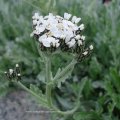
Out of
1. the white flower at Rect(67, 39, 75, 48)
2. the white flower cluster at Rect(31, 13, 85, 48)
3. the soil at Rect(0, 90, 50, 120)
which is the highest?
the white flower cluster at Rect(31, 13, 85, 48)

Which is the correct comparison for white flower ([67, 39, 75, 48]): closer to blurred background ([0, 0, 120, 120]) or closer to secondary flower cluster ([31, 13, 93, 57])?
secondary flower cluster ([31, 13, 93, 57])

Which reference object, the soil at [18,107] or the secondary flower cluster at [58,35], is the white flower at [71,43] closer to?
the secondary flower cluster at [58,35]

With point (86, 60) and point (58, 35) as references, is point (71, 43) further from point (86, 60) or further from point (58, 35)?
point (86, 60)

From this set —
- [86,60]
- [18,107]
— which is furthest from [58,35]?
[18,107]

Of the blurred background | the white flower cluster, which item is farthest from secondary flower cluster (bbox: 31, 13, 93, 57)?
the blurred background

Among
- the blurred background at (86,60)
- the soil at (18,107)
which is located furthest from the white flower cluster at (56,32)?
the soil at (18,107)

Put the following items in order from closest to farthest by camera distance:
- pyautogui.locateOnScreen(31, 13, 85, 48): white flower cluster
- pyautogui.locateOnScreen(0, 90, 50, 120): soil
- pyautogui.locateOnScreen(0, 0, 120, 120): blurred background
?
pyautogui.locateOnScreen(31, 13, 85, 48): white flower cluster
pyautogui.locateOnScreen(0, 0, 120, 120): blurred background
pyautogui.locateOnScreen(0, 90, 50, 120): soil

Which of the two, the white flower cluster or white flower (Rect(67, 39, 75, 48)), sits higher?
the white flower cluster

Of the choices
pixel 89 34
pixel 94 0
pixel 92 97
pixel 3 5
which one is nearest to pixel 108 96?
pixel 92 97

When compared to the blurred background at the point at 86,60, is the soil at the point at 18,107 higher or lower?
lower
